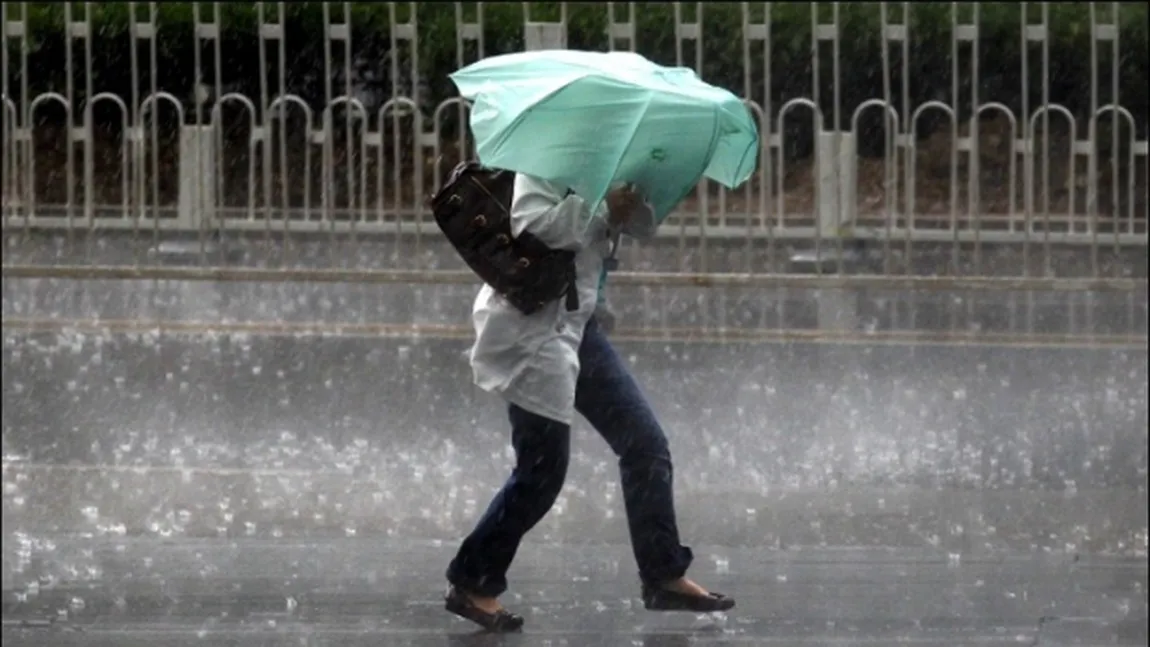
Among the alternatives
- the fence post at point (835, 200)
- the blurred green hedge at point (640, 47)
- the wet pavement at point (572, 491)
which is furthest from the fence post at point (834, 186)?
the wet pavement at point (572, 491)

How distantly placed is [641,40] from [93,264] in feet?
17.4

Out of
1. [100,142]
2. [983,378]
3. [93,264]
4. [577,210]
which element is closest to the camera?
[577,210]

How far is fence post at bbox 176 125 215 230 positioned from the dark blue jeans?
9.33 meters

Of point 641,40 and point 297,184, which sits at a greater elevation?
point 641,40

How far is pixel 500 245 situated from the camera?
19.6ft

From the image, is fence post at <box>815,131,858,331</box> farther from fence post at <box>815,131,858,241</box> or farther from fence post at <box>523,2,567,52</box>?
fence post at <box>523,2,567,52</box>

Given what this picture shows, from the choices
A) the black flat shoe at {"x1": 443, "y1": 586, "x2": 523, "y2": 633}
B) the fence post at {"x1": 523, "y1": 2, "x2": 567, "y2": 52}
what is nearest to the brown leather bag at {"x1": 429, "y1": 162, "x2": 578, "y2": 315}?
the black flat shoe at {"x1": 443, "y1": 586, "x2": 523, "y2": 633}

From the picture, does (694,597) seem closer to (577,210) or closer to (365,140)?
(577,210)

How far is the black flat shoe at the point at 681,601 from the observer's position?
246 inches

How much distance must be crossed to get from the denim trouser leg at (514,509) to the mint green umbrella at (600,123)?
697 mm

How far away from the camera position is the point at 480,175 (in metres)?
6.07

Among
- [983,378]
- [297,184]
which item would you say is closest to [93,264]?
[297,184]

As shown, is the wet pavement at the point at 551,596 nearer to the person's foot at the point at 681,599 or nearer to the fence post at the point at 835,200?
the person's foot at the point at 681,599

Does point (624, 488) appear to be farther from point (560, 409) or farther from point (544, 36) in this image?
point (544, 36)
